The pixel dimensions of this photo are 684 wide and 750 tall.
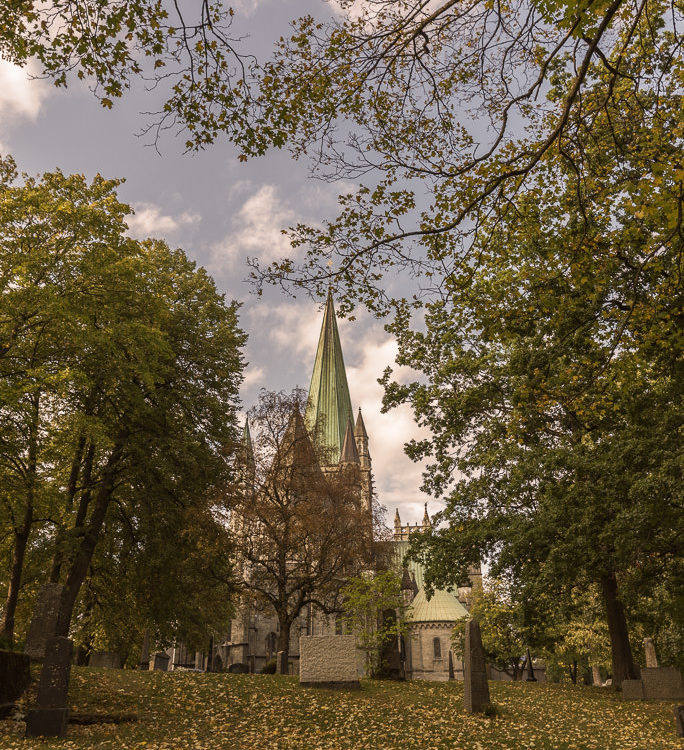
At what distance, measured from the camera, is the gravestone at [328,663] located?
636 inches

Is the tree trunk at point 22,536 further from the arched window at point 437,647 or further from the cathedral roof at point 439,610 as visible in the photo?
the arched window at point 437,647

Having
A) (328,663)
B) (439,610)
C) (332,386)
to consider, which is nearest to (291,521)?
(328,663)

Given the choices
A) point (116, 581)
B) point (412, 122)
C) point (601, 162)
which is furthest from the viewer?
point (116, 581)

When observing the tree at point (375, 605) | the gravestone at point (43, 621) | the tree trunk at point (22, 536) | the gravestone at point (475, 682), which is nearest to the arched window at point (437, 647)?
the tree at point (375, 605)

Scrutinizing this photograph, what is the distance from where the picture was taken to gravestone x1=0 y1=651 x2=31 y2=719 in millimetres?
10961

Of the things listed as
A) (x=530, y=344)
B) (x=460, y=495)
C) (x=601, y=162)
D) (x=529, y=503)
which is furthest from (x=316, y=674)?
(x=601, y=162)

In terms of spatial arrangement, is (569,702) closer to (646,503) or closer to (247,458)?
(646,503)

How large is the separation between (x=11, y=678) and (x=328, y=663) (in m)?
8.05

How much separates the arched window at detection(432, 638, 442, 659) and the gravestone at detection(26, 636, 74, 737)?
4944 cm

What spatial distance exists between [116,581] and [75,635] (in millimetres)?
3293

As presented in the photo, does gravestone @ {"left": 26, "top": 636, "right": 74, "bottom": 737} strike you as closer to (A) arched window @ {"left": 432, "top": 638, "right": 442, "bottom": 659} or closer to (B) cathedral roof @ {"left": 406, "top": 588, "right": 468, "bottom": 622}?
(B) cathedral roof @ {"left": 406, "top": 588, "right": 468, "bottom": 622}

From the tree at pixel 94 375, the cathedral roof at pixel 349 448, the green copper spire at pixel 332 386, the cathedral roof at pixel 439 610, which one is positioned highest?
the green copper spire at pixel 332 386

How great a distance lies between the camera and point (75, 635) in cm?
2242

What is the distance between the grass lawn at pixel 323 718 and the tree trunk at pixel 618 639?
83 cm
